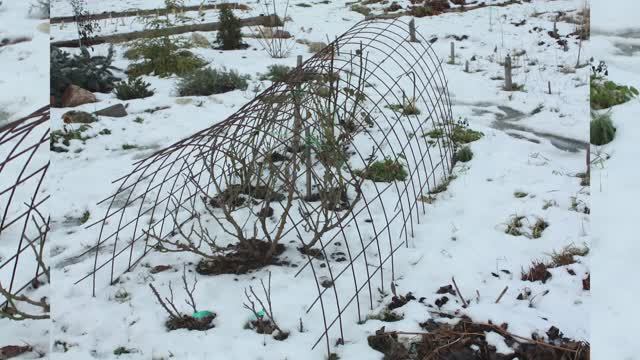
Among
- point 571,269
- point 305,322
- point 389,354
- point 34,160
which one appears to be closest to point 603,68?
point 571,269

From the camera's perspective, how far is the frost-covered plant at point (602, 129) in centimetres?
237

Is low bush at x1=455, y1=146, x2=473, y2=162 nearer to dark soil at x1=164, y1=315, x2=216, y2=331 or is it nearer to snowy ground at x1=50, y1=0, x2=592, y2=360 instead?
snowy ground at x1=50, y1=0, x2=592, y2=360

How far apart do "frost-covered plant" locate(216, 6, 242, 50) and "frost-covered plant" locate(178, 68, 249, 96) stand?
0.66 ft

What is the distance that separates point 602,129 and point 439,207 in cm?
100

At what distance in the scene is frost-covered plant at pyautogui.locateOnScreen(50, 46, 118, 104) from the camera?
3303 mm

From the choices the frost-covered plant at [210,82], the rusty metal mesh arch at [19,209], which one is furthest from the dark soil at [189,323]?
the frost-covered plant at [210,82]

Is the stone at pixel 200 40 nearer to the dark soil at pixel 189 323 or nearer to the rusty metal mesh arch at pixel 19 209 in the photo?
the rusty metal mesh arch at pixel 19 209

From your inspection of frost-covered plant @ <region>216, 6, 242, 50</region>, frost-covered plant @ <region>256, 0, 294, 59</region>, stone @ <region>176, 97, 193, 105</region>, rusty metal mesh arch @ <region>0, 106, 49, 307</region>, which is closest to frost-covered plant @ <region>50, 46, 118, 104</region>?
stone @ <region>176, 97, 193, 105</region>

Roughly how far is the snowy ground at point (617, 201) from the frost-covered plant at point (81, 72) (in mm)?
2630

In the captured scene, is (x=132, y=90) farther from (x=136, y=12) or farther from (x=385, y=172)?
(x=385, y=172)

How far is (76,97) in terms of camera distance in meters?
3.58

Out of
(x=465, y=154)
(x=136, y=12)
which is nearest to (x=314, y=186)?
(x=465, y=154)

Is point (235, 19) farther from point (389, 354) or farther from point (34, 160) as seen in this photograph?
point (389, 354)

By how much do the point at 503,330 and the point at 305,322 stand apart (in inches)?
29.5
